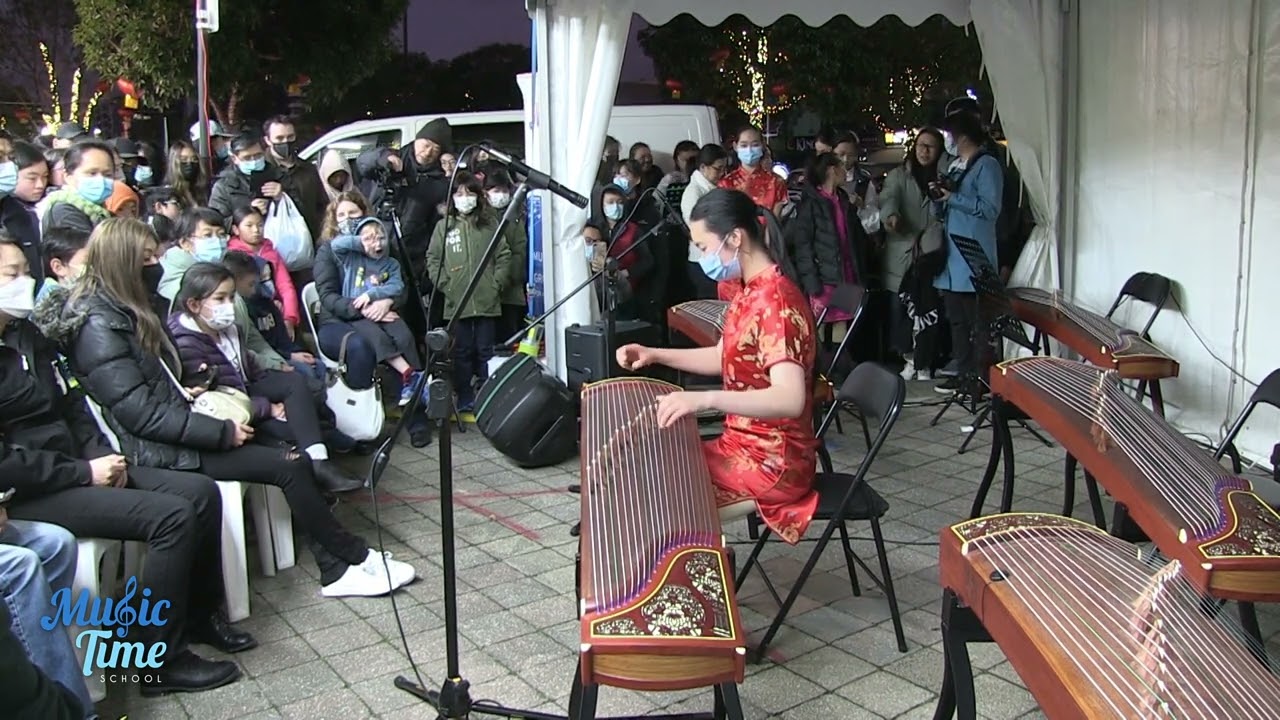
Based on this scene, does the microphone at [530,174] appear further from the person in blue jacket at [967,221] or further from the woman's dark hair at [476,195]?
the person in blue jacket at [967,221]

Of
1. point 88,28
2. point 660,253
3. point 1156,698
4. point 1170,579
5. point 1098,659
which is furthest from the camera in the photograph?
point 88,28

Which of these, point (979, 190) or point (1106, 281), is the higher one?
point (979, 190)

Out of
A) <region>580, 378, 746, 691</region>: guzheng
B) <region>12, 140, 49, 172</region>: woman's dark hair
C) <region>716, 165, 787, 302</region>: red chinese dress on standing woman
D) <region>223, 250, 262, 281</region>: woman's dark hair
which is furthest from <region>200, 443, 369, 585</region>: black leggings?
<region>716, 165, 787, 302</region>: red chinese dress on standing woman

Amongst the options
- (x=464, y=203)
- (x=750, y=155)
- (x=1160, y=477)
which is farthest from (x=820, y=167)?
(x=1160, y=477)

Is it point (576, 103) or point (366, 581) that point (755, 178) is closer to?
point (576, 103)

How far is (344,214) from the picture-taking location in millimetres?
6160

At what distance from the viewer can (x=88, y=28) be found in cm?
1382

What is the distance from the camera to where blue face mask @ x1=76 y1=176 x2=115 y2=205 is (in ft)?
16.5

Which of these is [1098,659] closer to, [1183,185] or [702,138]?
[1183,185]

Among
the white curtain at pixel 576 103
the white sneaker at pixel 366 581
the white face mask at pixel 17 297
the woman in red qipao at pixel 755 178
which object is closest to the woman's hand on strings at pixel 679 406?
the white sneaker at pixel 366 581

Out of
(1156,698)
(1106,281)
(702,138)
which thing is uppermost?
(702,138)

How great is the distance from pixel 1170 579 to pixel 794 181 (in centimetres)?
563

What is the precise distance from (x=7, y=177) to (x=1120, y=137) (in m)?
6.00

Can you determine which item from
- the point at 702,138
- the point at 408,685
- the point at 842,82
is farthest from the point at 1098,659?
the point at 842,82
